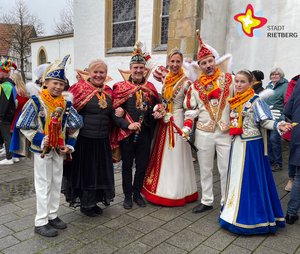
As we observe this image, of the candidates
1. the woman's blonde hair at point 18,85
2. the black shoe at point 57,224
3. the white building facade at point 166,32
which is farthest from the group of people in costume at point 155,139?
the white building facade at point 166,32

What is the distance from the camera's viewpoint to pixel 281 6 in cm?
658

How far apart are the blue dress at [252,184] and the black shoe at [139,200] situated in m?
1.13

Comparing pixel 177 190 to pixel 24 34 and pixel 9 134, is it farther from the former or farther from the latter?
pixel 24 34

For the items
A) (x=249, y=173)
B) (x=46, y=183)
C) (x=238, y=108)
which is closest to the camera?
(x=46, y=183)

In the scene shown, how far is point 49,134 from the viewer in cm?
320

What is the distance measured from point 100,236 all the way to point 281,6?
5789mm

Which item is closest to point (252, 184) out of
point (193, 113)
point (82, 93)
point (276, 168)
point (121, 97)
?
point (193, 113)

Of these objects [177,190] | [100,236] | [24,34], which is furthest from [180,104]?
[24,34]

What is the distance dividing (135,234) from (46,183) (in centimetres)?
108

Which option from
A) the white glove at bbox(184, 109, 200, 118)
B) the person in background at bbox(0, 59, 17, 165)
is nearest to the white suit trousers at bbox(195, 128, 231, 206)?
the white glove at bbox(184, 109, 200, 118)

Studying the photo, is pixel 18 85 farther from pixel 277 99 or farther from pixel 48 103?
pixel 277 99

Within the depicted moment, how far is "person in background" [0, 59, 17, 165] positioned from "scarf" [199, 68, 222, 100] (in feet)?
13.4

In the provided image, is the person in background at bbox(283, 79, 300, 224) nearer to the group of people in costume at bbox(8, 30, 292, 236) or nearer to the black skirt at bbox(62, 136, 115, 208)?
the group of people in costume at bbox(8, 30, 292, 236)

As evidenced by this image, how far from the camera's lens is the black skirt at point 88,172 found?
12.2 ft
